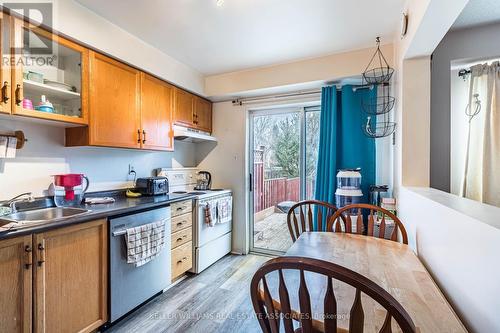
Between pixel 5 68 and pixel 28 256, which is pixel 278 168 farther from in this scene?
pixel 5 68

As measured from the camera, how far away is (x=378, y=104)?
2.49 m

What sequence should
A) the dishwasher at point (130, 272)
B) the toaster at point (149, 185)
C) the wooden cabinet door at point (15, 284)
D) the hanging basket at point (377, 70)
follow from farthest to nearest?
the toaster at point (149, 185)
the hanging basket at point (377, 70)
the dishwasher at point (130, 272)
the wooden cabinet door at point (15, 284)

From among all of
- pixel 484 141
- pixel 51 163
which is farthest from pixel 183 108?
pixel 484 141

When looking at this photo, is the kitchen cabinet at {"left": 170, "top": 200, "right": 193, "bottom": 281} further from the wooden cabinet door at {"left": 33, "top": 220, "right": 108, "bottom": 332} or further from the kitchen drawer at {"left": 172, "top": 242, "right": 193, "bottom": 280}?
the wooden cabinet door at {"left": 33, "top": 220, "right": 108, "bottom": 332}

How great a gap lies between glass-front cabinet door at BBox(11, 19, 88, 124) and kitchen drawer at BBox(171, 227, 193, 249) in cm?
132

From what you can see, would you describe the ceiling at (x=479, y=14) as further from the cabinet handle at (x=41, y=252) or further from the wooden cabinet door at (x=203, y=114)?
the cabinet handle at (x=41, y=252)

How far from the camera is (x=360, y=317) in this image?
0.69 metres

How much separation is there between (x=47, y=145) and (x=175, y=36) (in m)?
1.46

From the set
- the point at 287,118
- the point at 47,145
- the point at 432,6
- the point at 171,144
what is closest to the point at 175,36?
the point at 171,144

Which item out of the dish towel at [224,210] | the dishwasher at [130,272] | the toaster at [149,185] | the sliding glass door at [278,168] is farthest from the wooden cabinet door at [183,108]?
the dishwasher at [130,272]

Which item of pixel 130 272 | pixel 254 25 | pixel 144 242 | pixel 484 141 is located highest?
pixel 254 25

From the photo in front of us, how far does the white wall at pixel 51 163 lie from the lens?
1.74 meters

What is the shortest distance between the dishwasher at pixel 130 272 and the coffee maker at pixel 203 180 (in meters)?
1.17

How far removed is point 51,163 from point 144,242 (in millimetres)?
1020
